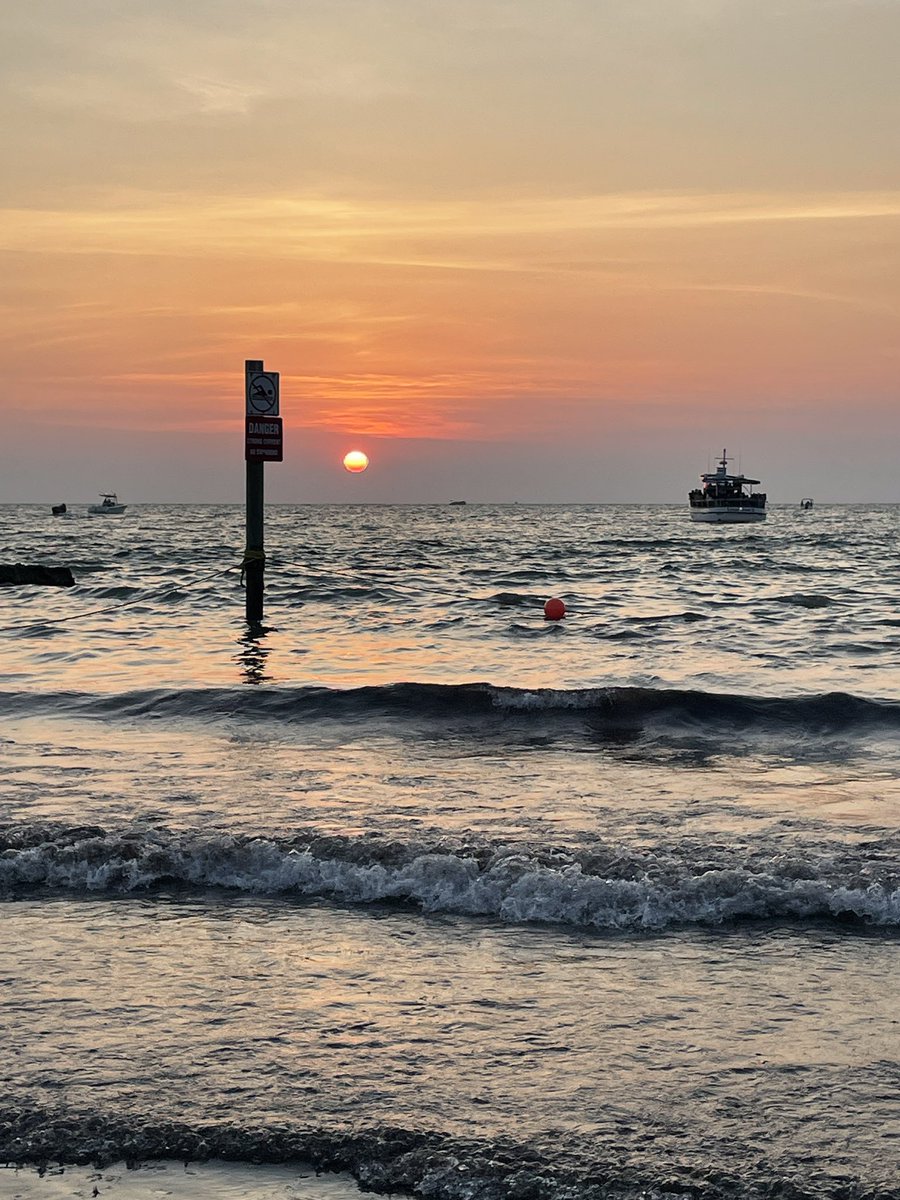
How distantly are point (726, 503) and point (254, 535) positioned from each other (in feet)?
345

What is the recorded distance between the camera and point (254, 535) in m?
20.9

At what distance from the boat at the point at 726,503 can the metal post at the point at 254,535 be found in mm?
103020

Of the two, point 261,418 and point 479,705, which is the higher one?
point 261,418

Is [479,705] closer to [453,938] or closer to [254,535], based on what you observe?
[453,938]

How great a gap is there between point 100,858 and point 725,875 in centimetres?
345

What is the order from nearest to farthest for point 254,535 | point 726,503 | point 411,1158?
Answer: point 411,1158, point 254,535, point 726,503

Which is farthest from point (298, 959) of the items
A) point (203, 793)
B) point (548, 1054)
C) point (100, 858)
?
point (203, 793)

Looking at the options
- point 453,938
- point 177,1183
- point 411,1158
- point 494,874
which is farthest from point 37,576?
point 411,1158

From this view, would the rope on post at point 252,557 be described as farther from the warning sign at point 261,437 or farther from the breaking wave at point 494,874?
the breaking wave at point 494,874

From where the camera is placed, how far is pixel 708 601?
28984mm

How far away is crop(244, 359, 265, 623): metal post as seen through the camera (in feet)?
66.4

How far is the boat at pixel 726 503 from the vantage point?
120 metres

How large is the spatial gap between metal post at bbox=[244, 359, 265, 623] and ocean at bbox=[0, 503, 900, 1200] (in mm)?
6604

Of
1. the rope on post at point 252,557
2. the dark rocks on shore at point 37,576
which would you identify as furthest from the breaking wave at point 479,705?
the dark rocks on shore at point 37,576
